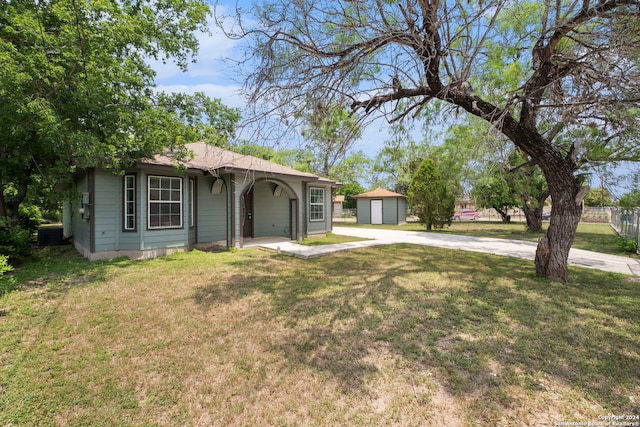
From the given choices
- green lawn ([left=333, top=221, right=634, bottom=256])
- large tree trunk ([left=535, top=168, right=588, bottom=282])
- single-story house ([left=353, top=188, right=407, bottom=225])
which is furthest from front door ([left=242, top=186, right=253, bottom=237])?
single-story house ([left=353, top=188, right=407, bottom=225])

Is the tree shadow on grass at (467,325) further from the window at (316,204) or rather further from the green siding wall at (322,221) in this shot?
the window at (316,204)

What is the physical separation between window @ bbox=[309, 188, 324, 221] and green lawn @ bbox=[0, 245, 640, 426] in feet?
22.7

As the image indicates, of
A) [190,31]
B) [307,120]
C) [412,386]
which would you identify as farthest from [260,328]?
[190,31]

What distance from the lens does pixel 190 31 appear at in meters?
9.49

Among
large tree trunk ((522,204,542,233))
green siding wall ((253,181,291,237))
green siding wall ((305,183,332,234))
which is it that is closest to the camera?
green siding wall ((253,181,291,237))

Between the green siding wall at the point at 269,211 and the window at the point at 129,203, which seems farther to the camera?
the green siding wall at the point at 269,211

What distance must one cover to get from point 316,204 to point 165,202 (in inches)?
247

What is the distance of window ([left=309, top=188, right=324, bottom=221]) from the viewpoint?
12.6m

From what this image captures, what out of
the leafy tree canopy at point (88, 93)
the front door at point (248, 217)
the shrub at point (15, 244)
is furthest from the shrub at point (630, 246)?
the shrub at point (15, 244)

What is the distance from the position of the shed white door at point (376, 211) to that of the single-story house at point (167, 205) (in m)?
14.2

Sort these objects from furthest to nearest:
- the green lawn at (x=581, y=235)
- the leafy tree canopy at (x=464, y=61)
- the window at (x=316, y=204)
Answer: the window at (x=316, y=204), the green lawn at (x=581, y=235), the leafy tree canopy at (x=464, y=61)

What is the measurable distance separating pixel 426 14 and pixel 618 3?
2.66m

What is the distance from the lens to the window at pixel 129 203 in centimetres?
791

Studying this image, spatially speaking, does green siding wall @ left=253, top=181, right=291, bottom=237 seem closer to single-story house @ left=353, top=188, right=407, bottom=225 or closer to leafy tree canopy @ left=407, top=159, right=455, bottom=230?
leafy tree canopy @ left=407, top=159, right=455, bottom=230
